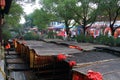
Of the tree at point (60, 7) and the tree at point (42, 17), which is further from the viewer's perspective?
the tree at point (42, 17)

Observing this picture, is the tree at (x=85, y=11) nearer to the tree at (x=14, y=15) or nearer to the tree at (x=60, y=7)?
the tree at (x=60, y=7)

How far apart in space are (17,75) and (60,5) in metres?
13.0

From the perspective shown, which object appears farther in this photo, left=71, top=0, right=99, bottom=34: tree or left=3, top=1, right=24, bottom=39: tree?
left=3, top=1, right=24, bottom=39: tree

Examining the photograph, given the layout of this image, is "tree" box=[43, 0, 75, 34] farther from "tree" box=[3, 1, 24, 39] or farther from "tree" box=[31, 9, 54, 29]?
"tree" box=[3, 1, 24, 39]

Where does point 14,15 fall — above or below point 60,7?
below

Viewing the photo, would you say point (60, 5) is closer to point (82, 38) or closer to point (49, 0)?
point (49, 0)

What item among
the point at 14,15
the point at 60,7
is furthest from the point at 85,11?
the point at 14,15

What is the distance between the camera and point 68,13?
24984 mm

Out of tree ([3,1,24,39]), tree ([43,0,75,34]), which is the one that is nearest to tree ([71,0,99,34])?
tree ([43,0,75,34])

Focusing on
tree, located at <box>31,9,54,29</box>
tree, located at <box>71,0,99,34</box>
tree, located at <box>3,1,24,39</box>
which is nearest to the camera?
tree, located at <box>71,0,99,34</box>

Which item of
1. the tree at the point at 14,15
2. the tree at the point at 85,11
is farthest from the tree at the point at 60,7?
the tree at the point at 14,15

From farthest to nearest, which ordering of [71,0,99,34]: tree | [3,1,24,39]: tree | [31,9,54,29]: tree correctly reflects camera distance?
[31,9,54,29]: tree
[3,1,24,39]: tree
[71,0,99,34]: tree

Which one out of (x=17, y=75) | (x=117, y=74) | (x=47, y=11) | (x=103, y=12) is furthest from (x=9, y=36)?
(x=117, y=74)

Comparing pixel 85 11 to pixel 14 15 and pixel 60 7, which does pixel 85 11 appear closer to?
pixel 60 7
